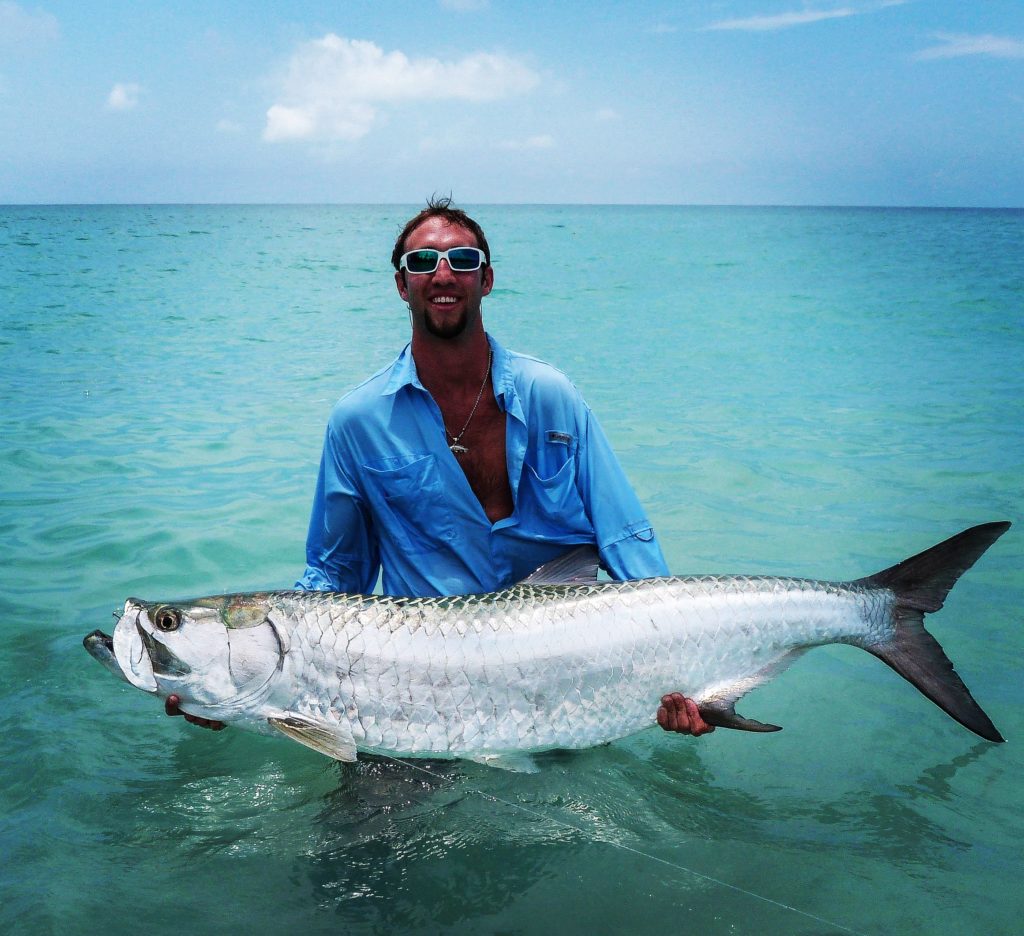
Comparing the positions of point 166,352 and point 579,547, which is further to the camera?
point 166,352

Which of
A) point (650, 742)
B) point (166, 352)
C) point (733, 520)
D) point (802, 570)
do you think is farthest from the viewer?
point (166, 352)

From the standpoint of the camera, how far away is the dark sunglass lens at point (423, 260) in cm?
342

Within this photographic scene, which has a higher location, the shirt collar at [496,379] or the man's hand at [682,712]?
the shirt collar at [496,379]

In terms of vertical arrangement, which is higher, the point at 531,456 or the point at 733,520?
the point at 531,456

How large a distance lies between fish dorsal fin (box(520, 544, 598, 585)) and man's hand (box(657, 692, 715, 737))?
442 mm

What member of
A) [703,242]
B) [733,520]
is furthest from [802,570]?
[703,242]

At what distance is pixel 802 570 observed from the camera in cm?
632

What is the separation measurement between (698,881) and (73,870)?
6.39 ft

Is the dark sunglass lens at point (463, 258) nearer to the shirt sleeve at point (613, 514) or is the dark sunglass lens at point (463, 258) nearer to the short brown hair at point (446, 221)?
the short brown hair at point (446, 221)

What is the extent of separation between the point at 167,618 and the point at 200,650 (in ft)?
0.42

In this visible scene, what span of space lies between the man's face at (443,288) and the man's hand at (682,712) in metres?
1.42

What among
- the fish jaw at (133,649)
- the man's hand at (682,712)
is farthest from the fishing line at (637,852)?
the fish jaw at (133,649)

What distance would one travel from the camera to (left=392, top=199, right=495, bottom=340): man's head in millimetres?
3418

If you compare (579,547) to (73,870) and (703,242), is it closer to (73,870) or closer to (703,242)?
(73,870)
